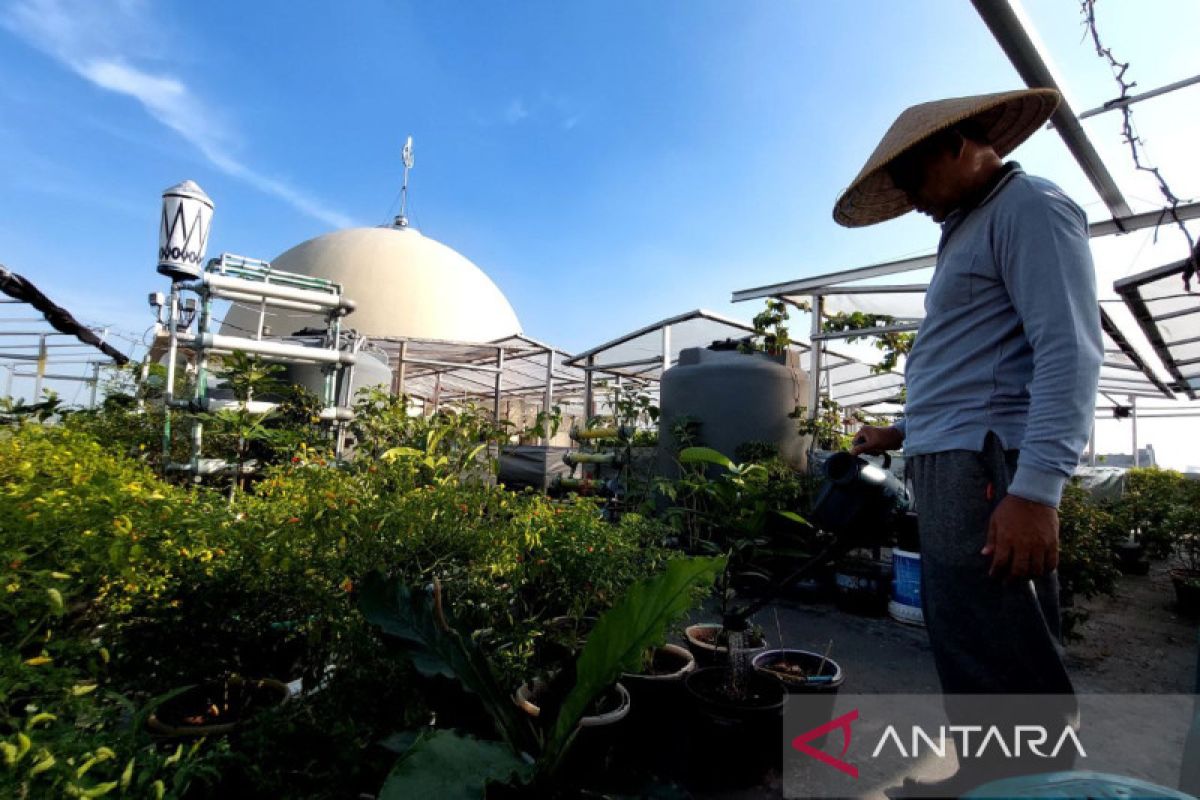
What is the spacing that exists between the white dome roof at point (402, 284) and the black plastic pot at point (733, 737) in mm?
19623

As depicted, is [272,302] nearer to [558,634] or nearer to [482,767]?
[558,634]

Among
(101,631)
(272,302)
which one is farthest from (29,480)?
(272,302)

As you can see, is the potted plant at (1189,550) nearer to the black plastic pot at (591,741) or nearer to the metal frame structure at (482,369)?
the black plastic pot at (591,741)

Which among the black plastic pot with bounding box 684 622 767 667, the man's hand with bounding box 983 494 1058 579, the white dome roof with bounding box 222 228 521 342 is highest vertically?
the white dome roof with bounding box 222 228 521 342

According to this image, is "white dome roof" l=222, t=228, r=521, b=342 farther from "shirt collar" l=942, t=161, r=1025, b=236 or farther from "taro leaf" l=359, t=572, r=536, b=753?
"shirt collar" l=942, t=161, r=1025, b=236

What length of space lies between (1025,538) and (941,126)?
1004mm

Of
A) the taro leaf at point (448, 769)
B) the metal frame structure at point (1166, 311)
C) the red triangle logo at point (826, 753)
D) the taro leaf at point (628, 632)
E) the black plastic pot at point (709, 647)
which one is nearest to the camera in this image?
the taro leaf at point (448, 769)

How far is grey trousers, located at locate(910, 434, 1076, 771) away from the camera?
4.09 feet

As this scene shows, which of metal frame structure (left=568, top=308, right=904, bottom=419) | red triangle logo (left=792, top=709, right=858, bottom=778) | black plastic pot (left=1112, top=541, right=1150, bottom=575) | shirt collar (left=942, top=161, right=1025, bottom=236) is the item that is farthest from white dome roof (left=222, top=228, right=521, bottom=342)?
shirt collar (left=942, top=161, right=1025, bottom=236)

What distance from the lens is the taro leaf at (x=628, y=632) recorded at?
4.43ft

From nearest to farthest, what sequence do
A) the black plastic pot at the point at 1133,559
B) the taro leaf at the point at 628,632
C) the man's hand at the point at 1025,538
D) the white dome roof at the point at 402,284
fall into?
the man's hand at the point at 1025,538 < the taro leaf at the point at 628,632 < the black plastic pot at the point at 1133,559 < the white dome roof at the point at 402,284

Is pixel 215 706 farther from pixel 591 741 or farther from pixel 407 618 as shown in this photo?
pixel 591 741

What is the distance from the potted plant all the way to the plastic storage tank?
122 inches

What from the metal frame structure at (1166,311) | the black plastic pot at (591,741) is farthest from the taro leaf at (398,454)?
the metal frame structure at (1166,311)
